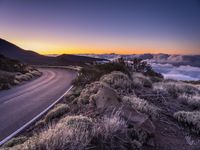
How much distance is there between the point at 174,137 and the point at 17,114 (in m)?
7.80

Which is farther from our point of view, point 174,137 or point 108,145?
point 174,137

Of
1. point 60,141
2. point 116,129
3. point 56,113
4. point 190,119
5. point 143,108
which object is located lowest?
point 56,113

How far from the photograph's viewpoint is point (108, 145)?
18.4 ft

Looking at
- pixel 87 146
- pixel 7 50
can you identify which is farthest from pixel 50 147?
pixel 7 50

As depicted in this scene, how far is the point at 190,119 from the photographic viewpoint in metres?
8.50

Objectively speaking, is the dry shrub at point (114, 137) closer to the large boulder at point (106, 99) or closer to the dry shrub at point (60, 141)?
the dry shrub at point (60, 141)

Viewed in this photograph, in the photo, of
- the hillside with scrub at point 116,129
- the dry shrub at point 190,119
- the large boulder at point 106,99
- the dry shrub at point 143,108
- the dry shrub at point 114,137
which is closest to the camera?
the hillside with scrub at point 116,129

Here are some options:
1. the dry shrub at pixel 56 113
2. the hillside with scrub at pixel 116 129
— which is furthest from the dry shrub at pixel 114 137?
the dry shrub at pixel 56 113

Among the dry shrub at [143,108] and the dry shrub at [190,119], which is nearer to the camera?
the dry shrub at [190,119]

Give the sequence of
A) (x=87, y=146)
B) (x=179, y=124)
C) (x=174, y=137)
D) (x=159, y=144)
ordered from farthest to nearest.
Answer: (x=179, y=124) → (x=174, y=137) → (x=159, y=144) → (x=87, y=146)

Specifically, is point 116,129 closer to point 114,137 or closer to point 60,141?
→ point 114,137

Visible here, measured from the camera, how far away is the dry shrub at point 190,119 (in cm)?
823

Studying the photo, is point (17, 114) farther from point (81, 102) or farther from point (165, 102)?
point (165, 102)

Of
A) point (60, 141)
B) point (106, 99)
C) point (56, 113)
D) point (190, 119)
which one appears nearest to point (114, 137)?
point (60, 141)
